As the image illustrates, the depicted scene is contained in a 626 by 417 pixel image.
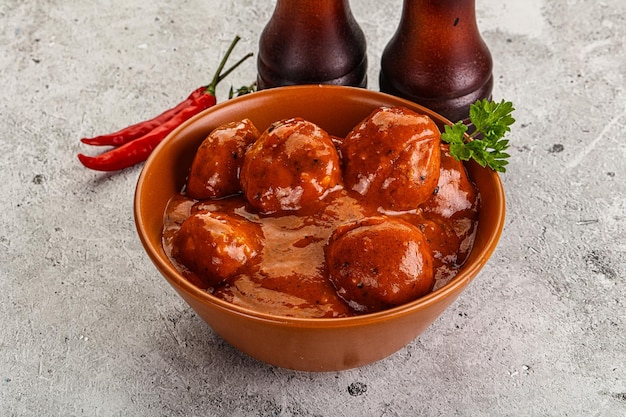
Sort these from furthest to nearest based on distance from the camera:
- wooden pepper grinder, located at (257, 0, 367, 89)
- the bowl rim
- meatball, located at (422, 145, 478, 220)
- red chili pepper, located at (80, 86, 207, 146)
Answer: red chili pepper, located at (80, 86, 207, 146) < wooden pepper grinder, located at (257, 0, 367, 89) < meatball, located at (422, 145, 478, 220) < the bowl rim

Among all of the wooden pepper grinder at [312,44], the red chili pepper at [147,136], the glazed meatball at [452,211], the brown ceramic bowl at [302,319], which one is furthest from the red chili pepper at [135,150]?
the glazed meatball at [452,211]

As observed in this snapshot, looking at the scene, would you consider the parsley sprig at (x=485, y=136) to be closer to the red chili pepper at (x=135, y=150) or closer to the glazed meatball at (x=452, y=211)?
the glazed meatball at (x=452, y=211)

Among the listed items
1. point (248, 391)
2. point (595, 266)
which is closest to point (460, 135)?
point (595, 266)

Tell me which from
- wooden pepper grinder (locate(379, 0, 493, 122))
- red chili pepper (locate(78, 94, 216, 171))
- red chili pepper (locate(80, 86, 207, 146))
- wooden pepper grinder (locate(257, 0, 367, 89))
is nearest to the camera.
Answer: wooden pepper grinder (locate(379, 0, 493, 122))

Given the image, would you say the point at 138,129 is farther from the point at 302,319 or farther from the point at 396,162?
the point at 302,319

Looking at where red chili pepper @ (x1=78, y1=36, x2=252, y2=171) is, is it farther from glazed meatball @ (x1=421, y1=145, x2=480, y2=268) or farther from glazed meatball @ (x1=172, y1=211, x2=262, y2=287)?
glazed meatball @ (x1=421, y1=145, x2=480, y2=268)

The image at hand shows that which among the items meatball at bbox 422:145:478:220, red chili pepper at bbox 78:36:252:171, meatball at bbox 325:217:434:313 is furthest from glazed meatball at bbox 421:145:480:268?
red chili pepper at bbox 78:36:252:171

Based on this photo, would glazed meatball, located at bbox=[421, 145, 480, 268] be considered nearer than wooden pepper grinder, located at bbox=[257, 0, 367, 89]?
Yes

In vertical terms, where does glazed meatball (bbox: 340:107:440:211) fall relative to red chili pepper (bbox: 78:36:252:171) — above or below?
above
